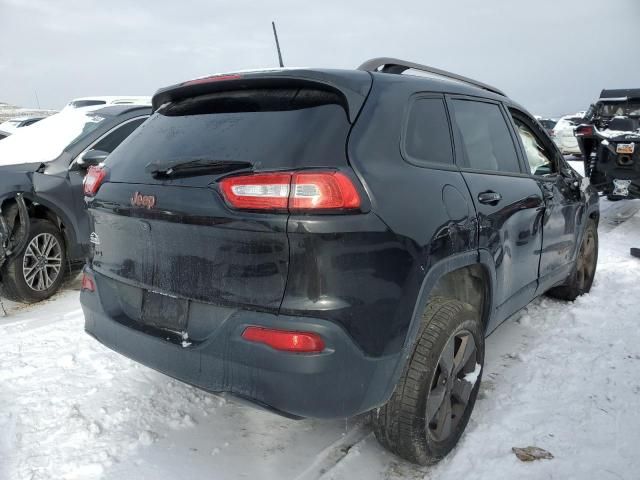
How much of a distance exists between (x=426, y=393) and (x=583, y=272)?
10.4 ft

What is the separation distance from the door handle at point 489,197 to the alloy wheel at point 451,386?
68 centimetres

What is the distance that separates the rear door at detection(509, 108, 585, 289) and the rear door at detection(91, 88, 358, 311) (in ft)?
6.50

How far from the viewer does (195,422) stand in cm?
266

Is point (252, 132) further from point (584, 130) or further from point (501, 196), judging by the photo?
point (584, 130)

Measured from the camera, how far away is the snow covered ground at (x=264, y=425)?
2326 millimetres

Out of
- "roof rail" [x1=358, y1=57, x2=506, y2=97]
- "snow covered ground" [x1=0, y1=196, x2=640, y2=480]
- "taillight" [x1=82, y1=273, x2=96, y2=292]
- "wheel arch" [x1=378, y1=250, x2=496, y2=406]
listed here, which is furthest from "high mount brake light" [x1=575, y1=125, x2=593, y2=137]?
"taillight" [x1=82, y1=273, x2=96, y2=292]

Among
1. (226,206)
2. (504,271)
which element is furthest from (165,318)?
(504,271)

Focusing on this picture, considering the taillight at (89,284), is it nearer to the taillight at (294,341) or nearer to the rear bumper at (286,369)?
the rear bumper at (286,369)

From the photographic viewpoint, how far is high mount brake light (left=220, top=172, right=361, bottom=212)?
1.81 meters

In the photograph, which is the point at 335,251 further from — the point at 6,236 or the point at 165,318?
the point at 6,236

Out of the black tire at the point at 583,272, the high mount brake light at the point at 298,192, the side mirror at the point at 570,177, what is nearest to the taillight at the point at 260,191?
the high mount brake light at the point at 298,192

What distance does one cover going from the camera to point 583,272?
468 centimetres

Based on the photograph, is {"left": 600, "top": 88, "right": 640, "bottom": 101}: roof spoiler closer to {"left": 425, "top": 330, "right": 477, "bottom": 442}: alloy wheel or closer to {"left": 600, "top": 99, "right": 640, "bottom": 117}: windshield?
{"left": 600, "top": 99, "right": 640, "bottom": 117}: windshield

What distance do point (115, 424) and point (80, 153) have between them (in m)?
3.14
